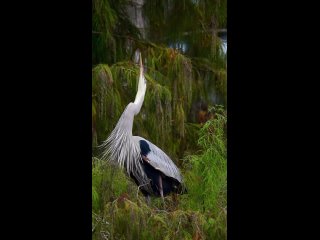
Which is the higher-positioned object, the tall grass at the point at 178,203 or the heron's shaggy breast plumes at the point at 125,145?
the heron's shaggy breast plumes at the point at 125,145

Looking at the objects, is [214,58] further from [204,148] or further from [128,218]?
[128,218]

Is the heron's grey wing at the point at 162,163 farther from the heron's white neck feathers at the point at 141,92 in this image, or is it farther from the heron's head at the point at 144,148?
the heron's white neck feathers at the point at 141,92

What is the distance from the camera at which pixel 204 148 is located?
285 cm

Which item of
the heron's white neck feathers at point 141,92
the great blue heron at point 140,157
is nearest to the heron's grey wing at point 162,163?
the great blue heron at point 140,157

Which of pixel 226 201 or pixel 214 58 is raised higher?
pixel 214 58

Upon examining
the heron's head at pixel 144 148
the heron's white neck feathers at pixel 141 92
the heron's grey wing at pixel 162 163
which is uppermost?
the heron's white neck feathers at pixel 141 92

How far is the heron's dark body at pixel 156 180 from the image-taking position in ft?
9.44

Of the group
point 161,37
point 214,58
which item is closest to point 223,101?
point 214,58

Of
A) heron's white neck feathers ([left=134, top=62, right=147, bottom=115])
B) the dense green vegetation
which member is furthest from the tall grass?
heron's white neck feathers ([left=134, top=62, right=147, bottom=115])

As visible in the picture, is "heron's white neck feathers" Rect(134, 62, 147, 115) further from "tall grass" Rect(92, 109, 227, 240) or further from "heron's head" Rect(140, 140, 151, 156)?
"tall grass" Rect(92, 109, 227, 240)

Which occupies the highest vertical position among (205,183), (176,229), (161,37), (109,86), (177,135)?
(161,37)

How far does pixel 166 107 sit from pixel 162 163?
0.76 ft

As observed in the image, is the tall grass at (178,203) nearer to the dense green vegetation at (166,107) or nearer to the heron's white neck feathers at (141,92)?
the dense green vegetation at (166,107)

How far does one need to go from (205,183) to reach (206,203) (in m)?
0.08
